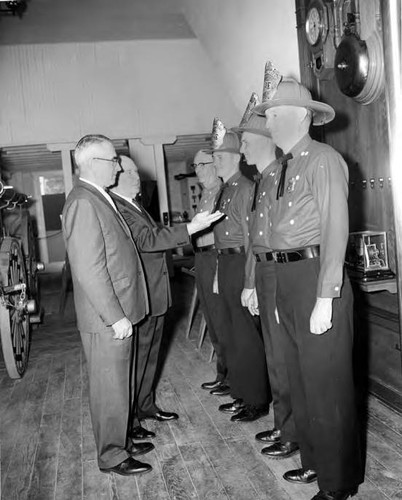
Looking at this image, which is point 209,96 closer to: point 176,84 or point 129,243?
point 176,84

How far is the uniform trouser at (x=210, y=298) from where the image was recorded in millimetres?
3650

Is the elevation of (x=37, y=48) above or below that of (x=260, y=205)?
above

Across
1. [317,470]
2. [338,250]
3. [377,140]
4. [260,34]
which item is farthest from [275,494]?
[260,34]

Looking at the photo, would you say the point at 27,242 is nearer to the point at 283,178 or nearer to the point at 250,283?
the point at 250,283

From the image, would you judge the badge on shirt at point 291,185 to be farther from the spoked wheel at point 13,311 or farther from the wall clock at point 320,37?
the spoked wheel at point 13,311

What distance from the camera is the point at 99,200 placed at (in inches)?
96.0

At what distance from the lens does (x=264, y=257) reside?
2.54 metres

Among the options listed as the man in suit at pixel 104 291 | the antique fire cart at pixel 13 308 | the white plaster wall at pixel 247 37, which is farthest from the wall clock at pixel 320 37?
the antique fire cart at pixel 13 308

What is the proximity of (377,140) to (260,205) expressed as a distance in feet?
3.74

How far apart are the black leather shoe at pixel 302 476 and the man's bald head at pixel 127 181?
1823 millimetres

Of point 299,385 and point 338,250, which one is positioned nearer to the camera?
point 338,250

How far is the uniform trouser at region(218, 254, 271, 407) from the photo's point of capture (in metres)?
3.18

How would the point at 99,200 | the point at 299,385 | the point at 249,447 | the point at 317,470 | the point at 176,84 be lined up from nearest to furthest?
the point at 317,470 < the point at 299,385 < the point at 99,200 < the point at 249,447 < the point at 176,84

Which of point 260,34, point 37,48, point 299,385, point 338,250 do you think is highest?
point 37,48
